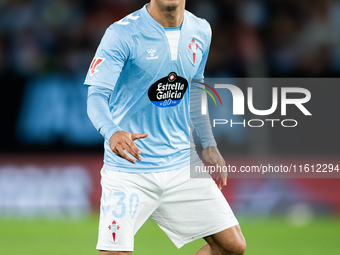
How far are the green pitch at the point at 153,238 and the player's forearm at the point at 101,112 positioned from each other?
10.1 feet

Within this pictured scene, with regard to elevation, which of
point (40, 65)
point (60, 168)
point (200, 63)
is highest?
point (40, 65)

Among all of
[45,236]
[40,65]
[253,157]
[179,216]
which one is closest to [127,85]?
[179,216]

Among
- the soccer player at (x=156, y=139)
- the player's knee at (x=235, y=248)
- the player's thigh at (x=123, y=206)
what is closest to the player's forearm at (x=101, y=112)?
the soccer player at (x=156, y=139)

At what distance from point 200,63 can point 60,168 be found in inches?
180

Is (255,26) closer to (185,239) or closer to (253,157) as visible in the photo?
(253,157)

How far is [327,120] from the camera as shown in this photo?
7801 millimetres

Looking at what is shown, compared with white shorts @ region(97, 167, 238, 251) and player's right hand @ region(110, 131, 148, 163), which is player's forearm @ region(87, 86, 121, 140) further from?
white shorts @ region(97, 167, 238, 251)

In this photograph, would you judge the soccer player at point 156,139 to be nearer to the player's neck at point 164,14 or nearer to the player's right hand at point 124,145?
the player's neck at point 164,14

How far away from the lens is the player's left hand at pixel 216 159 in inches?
161

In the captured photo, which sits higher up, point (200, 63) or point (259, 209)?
point (200, 63)

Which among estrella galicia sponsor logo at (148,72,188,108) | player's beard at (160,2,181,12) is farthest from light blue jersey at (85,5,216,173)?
player's beard at (160,2,181,12)

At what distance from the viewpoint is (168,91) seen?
3.78 meters

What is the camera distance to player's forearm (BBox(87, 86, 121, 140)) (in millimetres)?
3279

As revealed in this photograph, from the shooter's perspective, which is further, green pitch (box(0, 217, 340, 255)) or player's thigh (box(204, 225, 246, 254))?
green pitch (box(0, 217, 340, 255))
